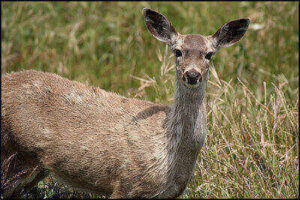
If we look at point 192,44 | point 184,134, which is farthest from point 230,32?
point 184,134

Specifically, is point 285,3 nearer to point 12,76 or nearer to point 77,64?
Answer: point 77,64

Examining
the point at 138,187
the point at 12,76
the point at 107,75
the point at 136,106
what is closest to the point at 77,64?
the point at 107,75

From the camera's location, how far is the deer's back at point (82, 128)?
13.8 ft

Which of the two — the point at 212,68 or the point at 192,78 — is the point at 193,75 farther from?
the point at 212,68

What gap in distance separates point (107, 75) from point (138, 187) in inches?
118

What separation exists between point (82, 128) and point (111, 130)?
281mm

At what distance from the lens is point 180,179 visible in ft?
13.7

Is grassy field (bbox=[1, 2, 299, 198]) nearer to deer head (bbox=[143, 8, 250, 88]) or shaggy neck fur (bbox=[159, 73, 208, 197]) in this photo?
→ shaggy neck fur (bbox=[159, 73, 208, 197])

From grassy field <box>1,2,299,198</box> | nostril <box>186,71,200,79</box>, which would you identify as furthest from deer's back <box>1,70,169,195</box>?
nostril <box>186,71,200,79</box>

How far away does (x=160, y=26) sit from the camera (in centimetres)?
436

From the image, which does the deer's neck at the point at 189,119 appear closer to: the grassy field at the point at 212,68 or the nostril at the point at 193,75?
the nostril at the point at 193,75

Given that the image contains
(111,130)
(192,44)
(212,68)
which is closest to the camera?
(192,44)

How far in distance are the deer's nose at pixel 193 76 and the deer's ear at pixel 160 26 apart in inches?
22.3

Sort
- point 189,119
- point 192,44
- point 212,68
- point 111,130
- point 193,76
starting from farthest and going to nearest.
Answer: point 212,68
point 111,130
point 189,119
point 192,44
point 193,76
